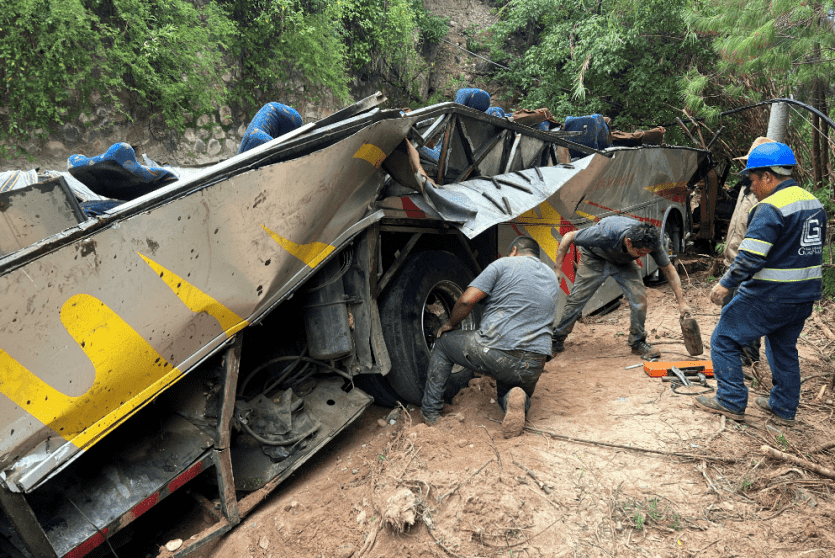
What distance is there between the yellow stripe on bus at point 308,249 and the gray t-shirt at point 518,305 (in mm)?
1110

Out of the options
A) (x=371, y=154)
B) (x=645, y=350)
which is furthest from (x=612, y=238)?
(x=371, y=154)

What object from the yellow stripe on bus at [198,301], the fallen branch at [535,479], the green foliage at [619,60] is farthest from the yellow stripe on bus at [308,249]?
the green foliage at [619,60]

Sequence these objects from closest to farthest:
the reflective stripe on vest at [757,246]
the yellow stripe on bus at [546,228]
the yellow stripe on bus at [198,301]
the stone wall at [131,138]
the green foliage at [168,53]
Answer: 1. the yellow stripe on bus at [198,301]
2. the reflective stripe on vest at [757,246]
3. the yellow stripe on bus at [546,228]
4. the stone wall at [131,138]
5. the green foliage at [168,53]

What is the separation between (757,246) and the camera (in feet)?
9.90

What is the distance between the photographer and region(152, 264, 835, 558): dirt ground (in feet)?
7.10

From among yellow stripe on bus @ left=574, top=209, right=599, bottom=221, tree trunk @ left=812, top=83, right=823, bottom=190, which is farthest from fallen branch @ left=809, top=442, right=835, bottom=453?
tree trunk @ left=812, top=83, right=823, bottom=190

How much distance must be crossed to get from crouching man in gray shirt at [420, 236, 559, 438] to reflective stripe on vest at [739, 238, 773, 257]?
1190 millimetres

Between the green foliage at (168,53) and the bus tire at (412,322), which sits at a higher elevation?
the green foliage at (168,53)

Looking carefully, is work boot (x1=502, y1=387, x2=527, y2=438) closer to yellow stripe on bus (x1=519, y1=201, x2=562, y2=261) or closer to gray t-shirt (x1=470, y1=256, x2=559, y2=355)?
gray t-shirt (x1=470, y1=256, x2=559, y2=355)

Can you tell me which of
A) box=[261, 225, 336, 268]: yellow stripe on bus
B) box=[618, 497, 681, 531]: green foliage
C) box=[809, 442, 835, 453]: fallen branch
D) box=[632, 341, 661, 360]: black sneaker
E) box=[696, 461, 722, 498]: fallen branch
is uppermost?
box=[261, 225, 336, 268]: yellow stripe on bus

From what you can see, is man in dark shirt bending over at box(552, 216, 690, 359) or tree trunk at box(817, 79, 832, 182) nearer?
man in dark shirt bending over at box(552, 216, 690, 359)

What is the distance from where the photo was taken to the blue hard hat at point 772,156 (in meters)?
3.09

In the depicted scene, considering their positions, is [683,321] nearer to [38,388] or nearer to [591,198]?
[591,198]

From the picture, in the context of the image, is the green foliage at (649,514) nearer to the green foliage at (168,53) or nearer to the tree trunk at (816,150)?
the tree trunk at (816,150)
